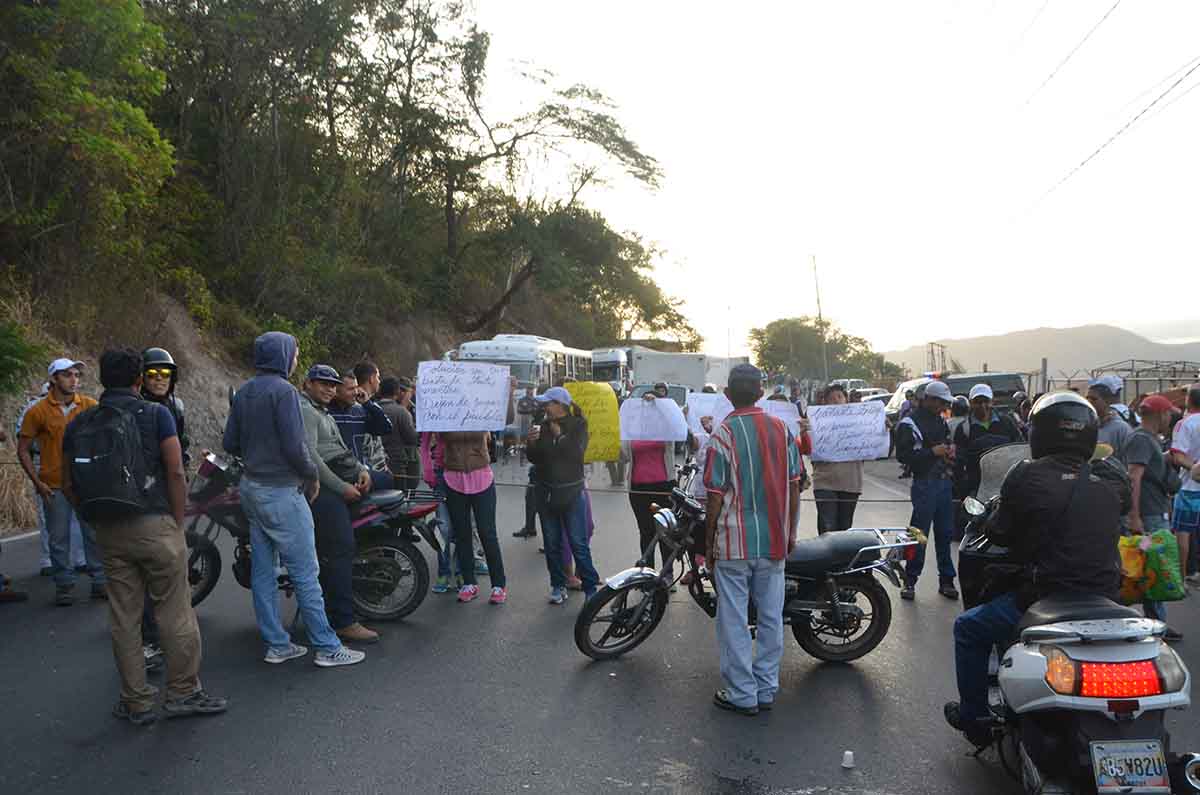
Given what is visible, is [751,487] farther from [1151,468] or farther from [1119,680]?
[1151,468]

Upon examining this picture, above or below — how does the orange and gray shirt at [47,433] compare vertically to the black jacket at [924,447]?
above

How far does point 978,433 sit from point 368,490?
5841mm

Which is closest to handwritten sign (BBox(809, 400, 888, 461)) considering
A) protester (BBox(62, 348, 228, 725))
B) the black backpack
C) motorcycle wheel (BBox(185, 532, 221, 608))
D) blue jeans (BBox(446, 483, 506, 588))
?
blue jeans (BBox(446, 483, 506, 588))

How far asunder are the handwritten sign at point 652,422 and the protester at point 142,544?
3891mm

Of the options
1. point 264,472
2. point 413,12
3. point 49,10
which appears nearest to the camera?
point 264,472

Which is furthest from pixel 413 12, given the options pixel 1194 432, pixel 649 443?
pixel 1194 432

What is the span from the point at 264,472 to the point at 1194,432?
6.63 m

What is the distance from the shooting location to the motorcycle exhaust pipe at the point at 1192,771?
315 cm

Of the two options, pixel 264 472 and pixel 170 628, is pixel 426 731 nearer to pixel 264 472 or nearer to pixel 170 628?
pixel 170 628

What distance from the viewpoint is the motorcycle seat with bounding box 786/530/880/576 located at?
550 cm

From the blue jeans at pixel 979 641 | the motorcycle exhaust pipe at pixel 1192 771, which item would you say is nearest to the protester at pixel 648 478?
the blue jeans at pixel 979 641

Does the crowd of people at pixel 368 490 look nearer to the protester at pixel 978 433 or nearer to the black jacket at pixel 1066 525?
the protester at pixel 978 433

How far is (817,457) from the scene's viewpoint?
782 cm

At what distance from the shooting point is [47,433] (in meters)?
7.26
